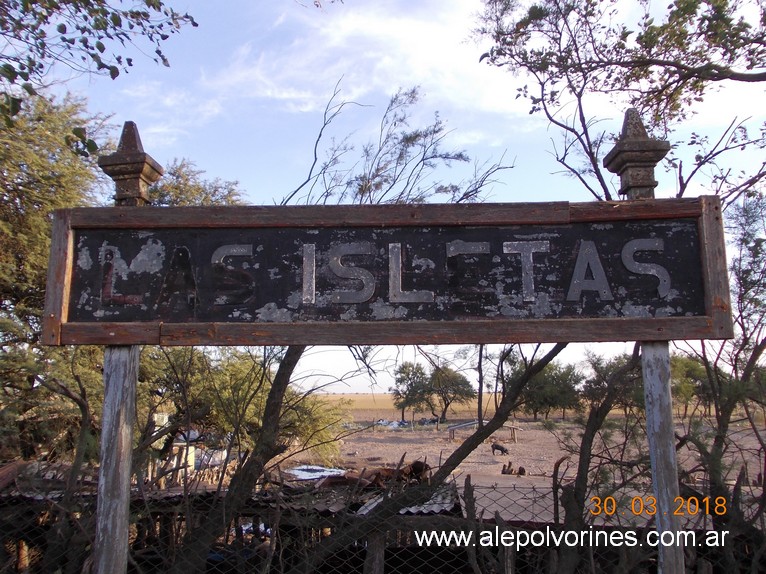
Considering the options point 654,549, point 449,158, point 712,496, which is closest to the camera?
point 654,549

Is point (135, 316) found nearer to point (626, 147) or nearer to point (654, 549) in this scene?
point (626, 147)

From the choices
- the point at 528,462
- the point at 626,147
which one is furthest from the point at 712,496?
the point at 528,462

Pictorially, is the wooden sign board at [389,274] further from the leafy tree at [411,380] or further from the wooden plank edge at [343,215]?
the leafy tree at [411,380]

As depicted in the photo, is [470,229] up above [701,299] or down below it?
above

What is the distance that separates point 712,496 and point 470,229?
289cm

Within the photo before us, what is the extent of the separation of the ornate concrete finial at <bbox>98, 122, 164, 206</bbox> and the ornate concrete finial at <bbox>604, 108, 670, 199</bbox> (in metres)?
2.89

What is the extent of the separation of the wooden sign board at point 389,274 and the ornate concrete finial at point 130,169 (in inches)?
6.5

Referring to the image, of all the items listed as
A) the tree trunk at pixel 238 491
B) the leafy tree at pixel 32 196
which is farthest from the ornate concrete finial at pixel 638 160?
the leafy tree at pixel 32 196

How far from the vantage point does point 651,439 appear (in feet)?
11.1

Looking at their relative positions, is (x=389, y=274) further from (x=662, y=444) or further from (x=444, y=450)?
(x=444, y=450)

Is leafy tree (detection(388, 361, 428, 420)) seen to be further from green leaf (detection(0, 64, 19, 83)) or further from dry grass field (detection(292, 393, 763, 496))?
dry grass field (detection(292, 393, 763, 496))

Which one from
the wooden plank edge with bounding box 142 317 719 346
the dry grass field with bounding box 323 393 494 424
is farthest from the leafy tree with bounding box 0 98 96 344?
the wooden plank edge with bounding box 142 317 719 346

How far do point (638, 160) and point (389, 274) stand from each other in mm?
1634

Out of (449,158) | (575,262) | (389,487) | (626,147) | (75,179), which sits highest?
(75,179)
